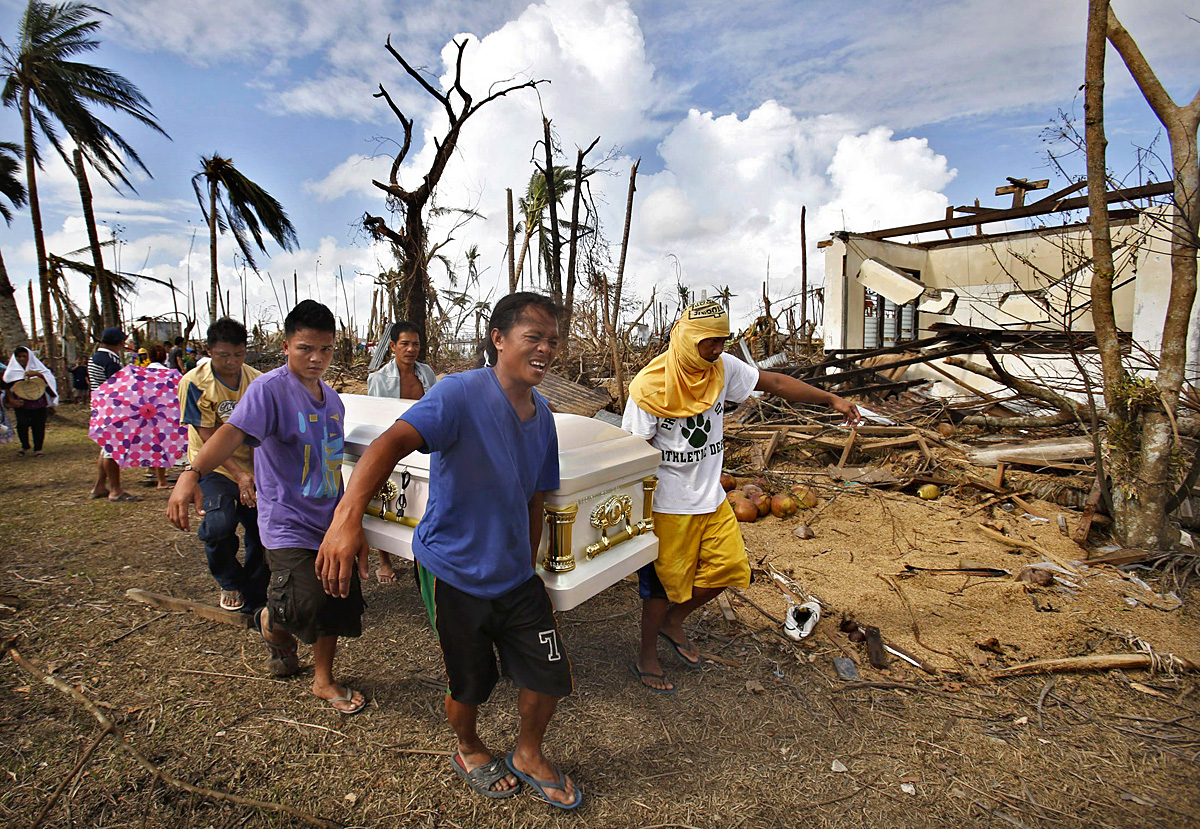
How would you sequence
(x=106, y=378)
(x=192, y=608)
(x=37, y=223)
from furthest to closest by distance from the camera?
(x=37, y=223) < (x=106, y=378) < (x=192, y=608)

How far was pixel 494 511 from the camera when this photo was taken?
187 cm

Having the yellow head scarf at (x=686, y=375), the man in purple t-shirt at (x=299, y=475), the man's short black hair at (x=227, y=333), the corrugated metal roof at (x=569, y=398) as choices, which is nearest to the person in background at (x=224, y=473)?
the man's short black hair at (x=227, y=333)

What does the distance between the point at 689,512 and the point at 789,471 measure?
408 centimetres

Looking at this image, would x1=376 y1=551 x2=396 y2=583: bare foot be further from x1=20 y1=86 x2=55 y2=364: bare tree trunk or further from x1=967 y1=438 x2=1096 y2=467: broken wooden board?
x1=20 y1=86 x2=55 y2=364: bare tree trunk

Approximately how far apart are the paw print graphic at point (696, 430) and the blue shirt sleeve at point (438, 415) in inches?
47.4

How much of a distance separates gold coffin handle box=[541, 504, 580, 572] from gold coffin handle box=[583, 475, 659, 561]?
148 millimetres

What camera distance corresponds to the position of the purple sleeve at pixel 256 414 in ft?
7.62

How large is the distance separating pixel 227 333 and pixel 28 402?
7165 mm

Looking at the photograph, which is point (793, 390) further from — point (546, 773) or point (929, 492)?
point (929, 492)

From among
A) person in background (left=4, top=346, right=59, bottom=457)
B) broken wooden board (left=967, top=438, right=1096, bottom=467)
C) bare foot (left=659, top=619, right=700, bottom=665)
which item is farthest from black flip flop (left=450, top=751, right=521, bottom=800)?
person in background (left=4, top=346, right=59, bottom=457)

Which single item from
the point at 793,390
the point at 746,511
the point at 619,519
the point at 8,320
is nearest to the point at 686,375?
the point at 793,390

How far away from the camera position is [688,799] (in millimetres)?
2170

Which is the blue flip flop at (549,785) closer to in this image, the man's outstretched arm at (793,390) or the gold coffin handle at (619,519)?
the gold coffin handle at (619,519)

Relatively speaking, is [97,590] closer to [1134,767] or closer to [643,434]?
[643,434]
